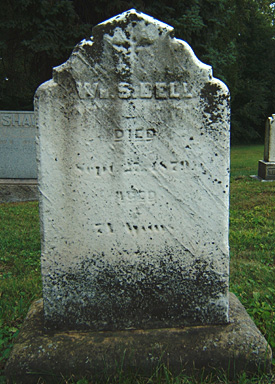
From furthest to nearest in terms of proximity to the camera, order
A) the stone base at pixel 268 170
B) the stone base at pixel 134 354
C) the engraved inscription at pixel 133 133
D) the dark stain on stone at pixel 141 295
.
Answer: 1. the stone base at pixel 268 170
2. the dark stain on stone at pixel 141 295
3. the engraved inscription at pixel 133 133
4. the stone base at pixel 134 354

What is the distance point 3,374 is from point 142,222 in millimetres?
1227

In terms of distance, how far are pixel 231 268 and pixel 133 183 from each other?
2104mm

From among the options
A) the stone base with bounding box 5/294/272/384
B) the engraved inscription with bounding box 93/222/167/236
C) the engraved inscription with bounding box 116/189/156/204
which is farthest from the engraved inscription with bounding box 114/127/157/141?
the stone base with bounding box 5/294/272/384

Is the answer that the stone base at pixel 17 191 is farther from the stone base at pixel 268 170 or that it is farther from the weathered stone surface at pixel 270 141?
the weathered stone surface at pixel 270 141

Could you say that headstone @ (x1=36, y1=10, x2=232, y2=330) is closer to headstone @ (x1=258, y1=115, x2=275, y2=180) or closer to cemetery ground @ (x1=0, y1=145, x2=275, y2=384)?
cemetery ground @ (x1=0, y1=145, x2=275, y2=384)

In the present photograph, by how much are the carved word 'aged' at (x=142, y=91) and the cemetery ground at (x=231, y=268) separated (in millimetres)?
1501

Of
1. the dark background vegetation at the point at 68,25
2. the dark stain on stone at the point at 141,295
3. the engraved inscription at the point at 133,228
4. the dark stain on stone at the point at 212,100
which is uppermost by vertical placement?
the dark background vegetation at the point at 68,25

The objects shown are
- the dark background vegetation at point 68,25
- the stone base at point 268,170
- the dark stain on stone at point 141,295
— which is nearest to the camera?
the dark stain on stone at point 141,295

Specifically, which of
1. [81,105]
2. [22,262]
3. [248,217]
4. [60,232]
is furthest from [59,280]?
[248,217]

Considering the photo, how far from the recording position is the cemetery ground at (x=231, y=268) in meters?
2.26

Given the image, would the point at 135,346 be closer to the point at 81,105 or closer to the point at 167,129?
the point at 167,129

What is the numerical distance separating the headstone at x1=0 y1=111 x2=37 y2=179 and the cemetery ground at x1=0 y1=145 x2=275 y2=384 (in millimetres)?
1173

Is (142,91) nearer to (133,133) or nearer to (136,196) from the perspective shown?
(133,133)

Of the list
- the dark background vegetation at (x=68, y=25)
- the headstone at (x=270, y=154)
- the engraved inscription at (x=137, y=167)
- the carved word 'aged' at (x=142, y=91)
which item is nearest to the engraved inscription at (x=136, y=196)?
the engraved inscription at (x=137, y=167)
